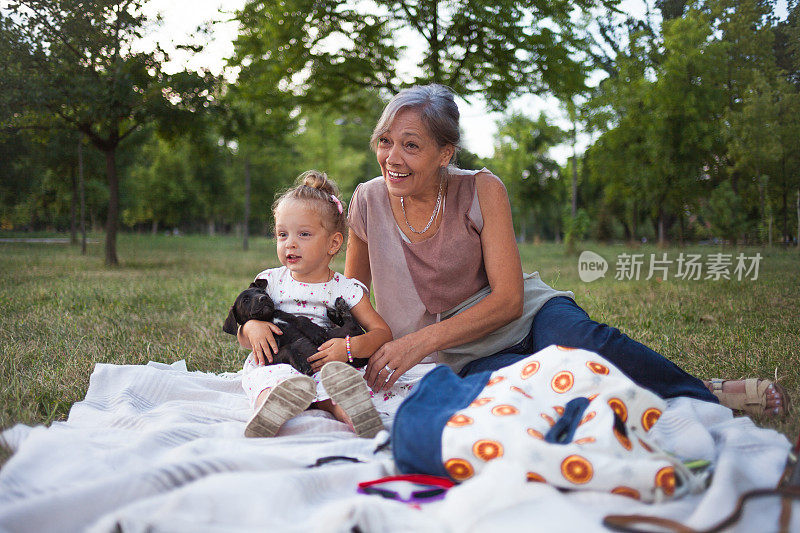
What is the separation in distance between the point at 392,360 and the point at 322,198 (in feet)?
2.62

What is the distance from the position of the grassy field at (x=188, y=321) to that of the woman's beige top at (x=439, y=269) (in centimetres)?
108

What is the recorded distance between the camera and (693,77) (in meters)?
4.07

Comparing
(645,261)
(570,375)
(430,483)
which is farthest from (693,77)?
(430,483)

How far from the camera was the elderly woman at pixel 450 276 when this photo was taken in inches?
93.6

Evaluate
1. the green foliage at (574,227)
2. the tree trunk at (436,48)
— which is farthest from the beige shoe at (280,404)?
the tree trunk at (436,48)

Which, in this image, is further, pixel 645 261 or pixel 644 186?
pixel 645 261

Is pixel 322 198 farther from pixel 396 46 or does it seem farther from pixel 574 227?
pixel 396 46

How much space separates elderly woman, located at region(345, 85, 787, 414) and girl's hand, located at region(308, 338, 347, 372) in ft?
0.45

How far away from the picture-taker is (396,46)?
7.35 m

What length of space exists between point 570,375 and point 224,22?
664cm

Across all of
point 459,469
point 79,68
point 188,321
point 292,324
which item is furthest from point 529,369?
point 79,68

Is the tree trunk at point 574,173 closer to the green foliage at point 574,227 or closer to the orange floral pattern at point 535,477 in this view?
the green foliage at point 574,227

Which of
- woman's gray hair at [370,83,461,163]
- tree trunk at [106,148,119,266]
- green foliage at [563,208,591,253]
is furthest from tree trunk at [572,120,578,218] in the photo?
tree trunk at [106,148,119,266]

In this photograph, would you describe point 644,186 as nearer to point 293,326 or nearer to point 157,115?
point 293,326
